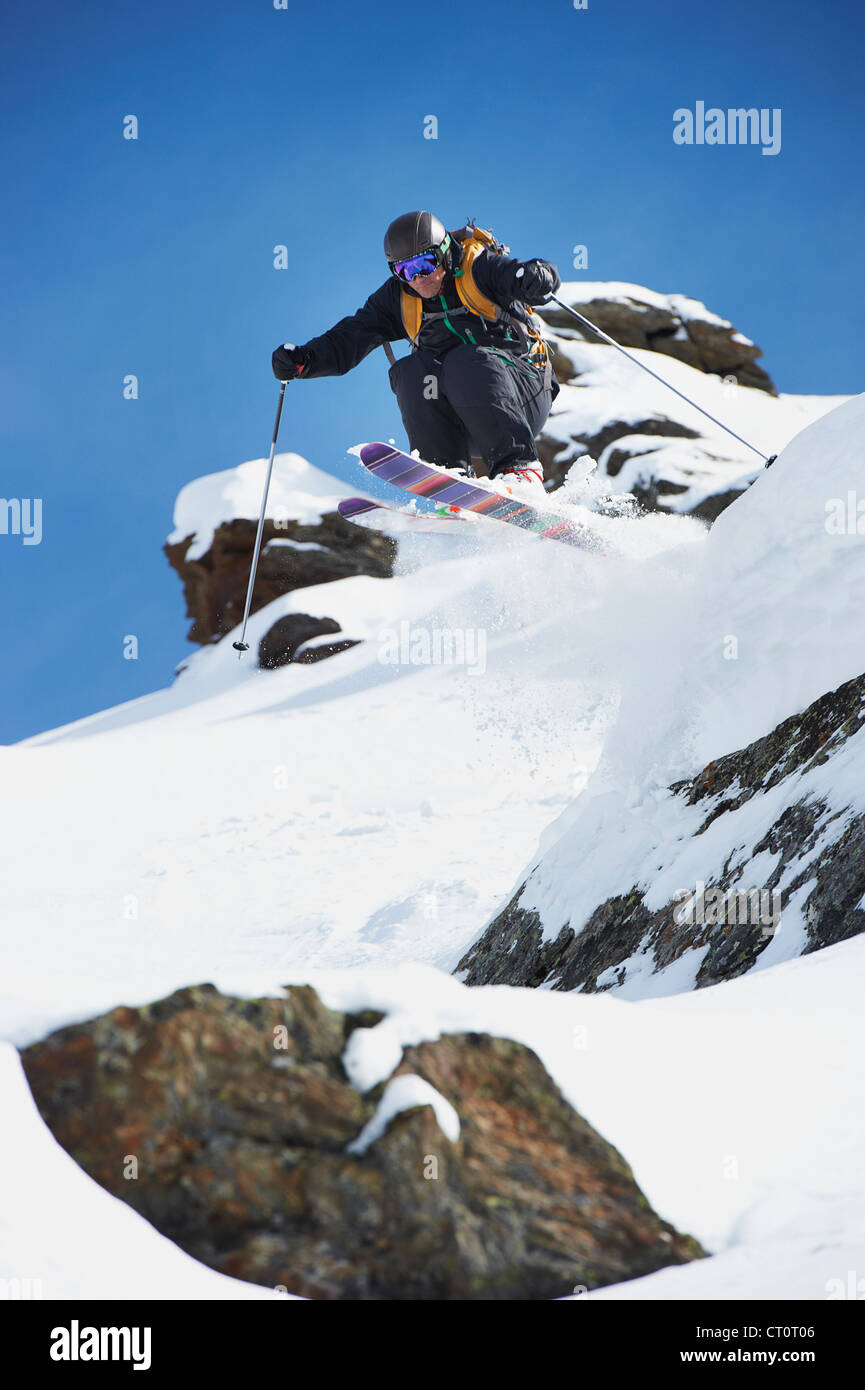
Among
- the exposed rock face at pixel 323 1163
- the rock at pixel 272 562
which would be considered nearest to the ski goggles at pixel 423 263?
the exposed rock face at pixel 323 1163

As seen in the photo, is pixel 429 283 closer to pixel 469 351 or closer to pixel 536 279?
pixel 469 351

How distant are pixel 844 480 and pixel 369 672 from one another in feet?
49.2

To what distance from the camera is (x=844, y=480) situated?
15.7 feet

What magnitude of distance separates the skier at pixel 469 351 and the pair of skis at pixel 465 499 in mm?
166

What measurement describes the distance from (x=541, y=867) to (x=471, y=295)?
13.0 feet

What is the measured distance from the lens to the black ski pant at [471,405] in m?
6.90

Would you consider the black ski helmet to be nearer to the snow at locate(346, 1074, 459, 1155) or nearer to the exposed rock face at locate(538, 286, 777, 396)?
the snow at locate(346, 1074, 459, 1155)

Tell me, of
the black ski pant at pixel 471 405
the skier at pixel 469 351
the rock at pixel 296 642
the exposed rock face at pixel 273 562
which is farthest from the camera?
the exposed rock face at pixel 273 562

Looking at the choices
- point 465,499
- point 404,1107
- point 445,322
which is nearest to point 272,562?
point 445,322

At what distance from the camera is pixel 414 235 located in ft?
22.2

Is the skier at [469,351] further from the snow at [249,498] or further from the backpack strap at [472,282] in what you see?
the snow at [249,498]
